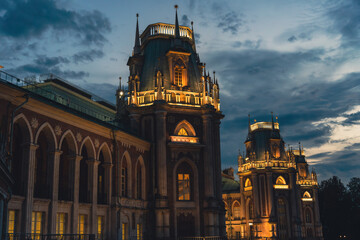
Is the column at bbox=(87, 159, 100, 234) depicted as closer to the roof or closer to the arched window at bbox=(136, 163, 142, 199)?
the arched window at bbox=(136, 163, 142, 199)

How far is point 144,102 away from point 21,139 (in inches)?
807

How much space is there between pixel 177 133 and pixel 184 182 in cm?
542

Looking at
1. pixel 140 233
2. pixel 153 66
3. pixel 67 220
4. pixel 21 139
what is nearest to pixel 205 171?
A: pixel 140 233

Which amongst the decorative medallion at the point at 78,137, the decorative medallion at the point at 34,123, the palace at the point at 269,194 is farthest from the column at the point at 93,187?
the palace at the point at 269,194

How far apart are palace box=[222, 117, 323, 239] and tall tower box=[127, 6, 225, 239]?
3459 centimetres

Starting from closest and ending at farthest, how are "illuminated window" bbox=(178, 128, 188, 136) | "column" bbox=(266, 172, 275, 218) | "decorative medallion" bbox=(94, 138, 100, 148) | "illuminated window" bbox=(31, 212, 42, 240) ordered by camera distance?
"illuminated window" bbox=(31, 212, 42, 240)
"decorative medallion" bbox=(94, 138, 100, 148)
"illuminated window" bbox=(178, 128, 188, 136)
"column" bbox=(266, 172, 275, 218)

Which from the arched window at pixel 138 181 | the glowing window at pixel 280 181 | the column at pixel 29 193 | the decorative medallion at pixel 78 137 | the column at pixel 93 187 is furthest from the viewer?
the glowing window at pixel 280 181

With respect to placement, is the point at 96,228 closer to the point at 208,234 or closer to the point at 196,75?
the point at 208,234

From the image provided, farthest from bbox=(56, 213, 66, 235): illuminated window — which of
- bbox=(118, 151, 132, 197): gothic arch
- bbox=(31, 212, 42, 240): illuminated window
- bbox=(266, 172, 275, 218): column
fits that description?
bbox=(266, 172, 275, 218): column

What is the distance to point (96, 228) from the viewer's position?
37094 mm

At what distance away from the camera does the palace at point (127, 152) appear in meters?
29.9

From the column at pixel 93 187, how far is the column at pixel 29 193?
772 cm

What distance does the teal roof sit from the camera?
91.9 metres

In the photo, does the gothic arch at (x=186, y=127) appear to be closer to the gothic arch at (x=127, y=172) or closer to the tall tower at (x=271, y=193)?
the gothic arch at (x=127, y=172)
